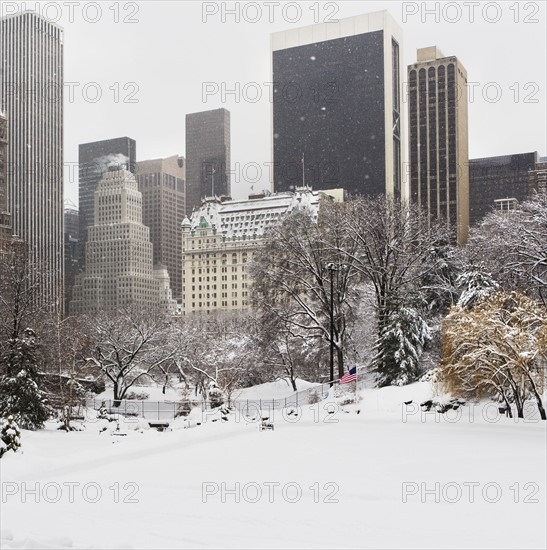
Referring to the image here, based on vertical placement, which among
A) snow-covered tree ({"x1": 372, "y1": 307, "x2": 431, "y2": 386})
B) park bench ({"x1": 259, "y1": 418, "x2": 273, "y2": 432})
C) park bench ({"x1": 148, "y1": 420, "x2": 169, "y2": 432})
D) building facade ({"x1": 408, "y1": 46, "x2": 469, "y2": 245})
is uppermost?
building facade ({"x1": 408, "y1": 46, "x2": 469, "y2": 245})

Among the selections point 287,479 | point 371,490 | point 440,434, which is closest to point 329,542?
point 371,490

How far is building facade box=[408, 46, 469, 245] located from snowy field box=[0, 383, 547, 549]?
547ft

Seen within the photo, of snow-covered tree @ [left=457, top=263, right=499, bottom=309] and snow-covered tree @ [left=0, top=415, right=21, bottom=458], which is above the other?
snow-covered tree @ [left=457, top=263, right=499, bottom=309]

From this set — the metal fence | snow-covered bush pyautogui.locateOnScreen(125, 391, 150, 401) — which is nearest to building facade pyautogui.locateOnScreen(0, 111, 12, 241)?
snow-covered bush pyautogui.locateOnScreen(125, 391, 150, 401)

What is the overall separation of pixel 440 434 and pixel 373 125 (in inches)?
7132

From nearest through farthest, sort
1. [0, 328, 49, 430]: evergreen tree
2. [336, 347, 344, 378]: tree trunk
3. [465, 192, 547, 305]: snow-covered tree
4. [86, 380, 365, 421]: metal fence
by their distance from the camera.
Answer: [0, 328, 49, 430]: evergreen tree → [86, 380, 365, 421]: metal fence → [465, 192, 547, 305]: snow-covered tree → [336, 347, 344, 378]: tree trunk

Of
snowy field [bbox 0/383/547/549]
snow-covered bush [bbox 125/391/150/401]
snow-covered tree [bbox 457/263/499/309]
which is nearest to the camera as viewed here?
snowy field [bbox 0/383/547/549]

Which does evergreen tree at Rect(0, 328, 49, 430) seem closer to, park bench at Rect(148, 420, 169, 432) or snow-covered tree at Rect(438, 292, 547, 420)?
park bench at Rect(148, 420, 169, 432)

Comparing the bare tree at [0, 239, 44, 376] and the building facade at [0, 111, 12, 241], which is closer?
the bare tree at [0, 239, 44, 376]

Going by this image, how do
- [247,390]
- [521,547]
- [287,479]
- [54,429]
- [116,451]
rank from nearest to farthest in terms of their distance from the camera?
[521,547] → [287,479] → [116,451] → [54,429] → [247,390]

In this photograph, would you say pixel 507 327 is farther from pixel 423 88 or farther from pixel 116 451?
pixel 423 88

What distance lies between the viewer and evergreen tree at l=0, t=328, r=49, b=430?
1044 inches

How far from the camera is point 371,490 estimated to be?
47.8 ft

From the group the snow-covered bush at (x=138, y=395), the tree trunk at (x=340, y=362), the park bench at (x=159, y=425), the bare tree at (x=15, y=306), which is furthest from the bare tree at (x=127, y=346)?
the park bench at (x=159, y=425)
